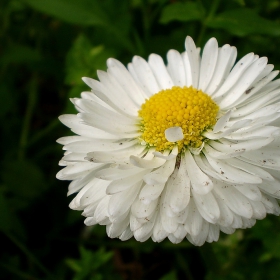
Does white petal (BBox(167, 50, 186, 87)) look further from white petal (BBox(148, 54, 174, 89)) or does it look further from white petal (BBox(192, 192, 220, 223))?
white petal (BBox(192, 192, 220, 223))

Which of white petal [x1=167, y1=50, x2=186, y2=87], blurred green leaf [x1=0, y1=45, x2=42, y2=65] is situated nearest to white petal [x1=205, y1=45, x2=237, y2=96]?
white petal [x1=167, y1=50, x2=186, y2=87]

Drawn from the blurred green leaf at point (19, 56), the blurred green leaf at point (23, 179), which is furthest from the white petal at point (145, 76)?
the blurred green leaf at point (19, 56)

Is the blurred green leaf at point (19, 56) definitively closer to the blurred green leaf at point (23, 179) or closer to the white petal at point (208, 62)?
the blurred green leaf at point (23, 179)

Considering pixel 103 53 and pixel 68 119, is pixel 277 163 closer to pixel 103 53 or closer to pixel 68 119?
pixel 68 119

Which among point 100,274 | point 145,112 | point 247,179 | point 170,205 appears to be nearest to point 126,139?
point 145,112

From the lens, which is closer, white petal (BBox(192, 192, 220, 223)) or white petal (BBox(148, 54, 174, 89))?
white petal (BBox(192, 192, 220, 223))
